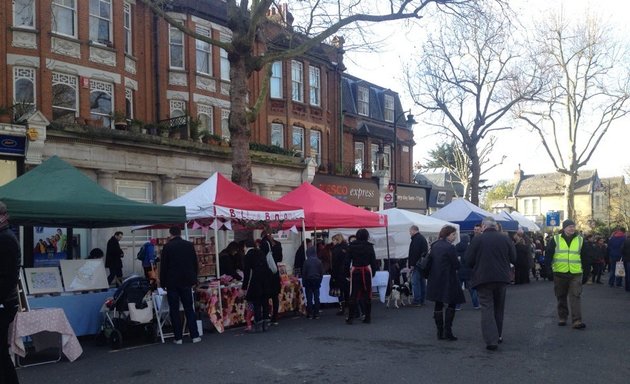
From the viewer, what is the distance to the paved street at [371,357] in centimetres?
718

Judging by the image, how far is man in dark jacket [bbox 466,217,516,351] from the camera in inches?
340

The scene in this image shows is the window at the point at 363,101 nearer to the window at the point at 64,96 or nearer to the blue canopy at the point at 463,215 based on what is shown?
the blue canopy at the point at 463,215

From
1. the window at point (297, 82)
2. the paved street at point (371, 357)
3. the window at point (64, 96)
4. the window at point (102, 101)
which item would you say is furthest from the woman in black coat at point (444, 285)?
the window at point (297, 82)

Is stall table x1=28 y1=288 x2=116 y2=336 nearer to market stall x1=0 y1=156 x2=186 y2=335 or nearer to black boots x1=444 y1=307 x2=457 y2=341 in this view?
market stall x1=0 y1=156 x2=186 y2=335

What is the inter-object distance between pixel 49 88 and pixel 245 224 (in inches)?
352

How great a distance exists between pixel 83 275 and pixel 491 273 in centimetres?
653

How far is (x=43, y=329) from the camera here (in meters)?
8.27

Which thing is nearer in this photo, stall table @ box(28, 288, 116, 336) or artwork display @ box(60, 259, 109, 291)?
stall table @ box(28, 288, 116, 336)

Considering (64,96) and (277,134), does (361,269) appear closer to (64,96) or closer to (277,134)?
(64,96)

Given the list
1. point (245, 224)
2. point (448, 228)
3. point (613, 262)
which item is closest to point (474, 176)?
point (613, 262)

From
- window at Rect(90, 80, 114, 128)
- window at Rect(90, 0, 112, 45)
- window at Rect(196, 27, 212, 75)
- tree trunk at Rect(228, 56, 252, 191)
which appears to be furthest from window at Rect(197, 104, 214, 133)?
tree trunk at Rect(228, 56, 252, 191)

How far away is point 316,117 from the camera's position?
30859mm

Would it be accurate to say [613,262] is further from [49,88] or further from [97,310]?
[49,88]

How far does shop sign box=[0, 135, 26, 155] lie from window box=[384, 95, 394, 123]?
77.4ft
